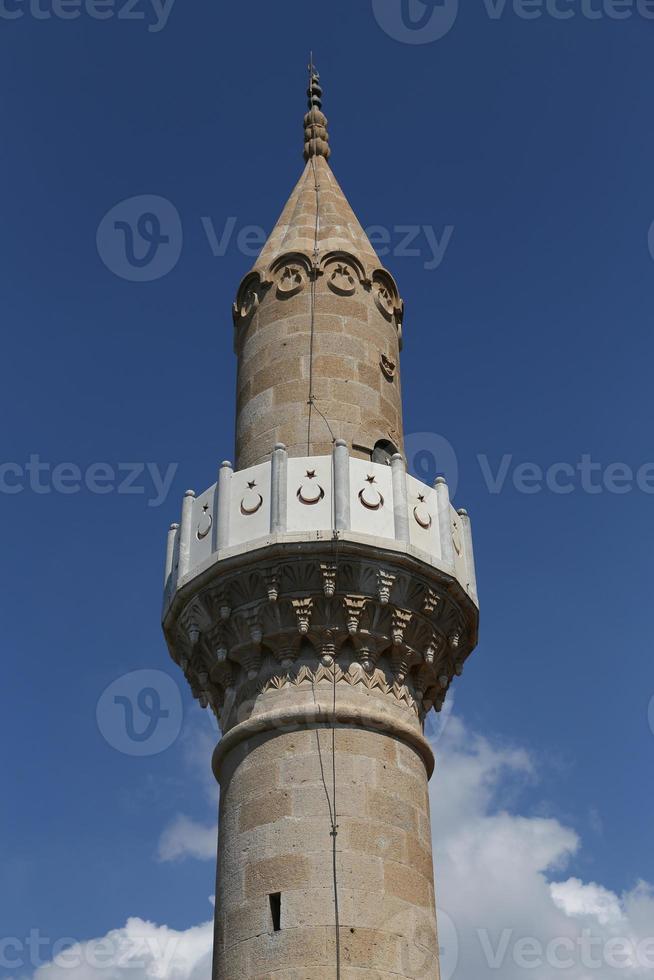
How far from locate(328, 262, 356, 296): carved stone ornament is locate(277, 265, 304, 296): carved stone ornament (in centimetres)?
38

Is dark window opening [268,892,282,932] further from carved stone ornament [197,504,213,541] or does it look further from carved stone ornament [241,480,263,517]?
carved stone ornament [197,504,213,541]

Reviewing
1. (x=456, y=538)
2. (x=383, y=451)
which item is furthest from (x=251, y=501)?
(x=456, y=538)

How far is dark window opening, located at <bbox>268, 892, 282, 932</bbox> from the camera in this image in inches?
423

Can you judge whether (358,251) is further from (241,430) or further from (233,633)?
(233,633)

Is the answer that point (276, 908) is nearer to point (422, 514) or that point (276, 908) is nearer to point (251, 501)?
point (251, 501)

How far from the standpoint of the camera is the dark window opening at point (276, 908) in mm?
10734

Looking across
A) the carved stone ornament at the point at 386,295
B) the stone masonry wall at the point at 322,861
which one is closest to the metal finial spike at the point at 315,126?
the carved stone ornament at the point at 386,295

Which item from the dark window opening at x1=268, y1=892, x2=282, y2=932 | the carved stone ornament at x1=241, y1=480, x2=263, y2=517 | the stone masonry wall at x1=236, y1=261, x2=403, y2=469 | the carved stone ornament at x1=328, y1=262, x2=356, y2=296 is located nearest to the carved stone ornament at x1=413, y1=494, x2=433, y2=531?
the stone masonry wall at x1=236, y1=261, x2=403, y2=469

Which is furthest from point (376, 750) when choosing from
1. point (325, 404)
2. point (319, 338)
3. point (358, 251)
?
point (358, 251)

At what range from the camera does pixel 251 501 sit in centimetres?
1273

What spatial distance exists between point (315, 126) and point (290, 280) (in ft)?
13.4

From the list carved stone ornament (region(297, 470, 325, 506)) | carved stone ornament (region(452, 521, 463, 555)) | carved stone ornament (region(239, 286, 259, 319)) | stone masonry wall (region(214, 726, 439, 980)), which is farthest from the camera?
carved stone ornament (region(239, 286, 259, 319))

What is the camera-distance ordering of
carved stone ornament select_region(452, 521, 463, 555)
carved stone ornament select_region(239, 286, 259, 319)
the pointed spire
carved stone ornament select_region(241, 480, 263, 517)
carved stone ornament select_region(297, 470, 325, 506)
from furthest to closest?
the pointed spire → carved stone ornament select_region(239, 286, 259, 319) → carved stone ornament select_region(452, 521, 463, 555) → carved stone ornament select_region(241, 480, 263, 517) → carved stone ornament select_region(297, 470, 325, 506)

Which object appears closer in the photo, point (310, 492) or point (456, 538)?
point (310, 492)
